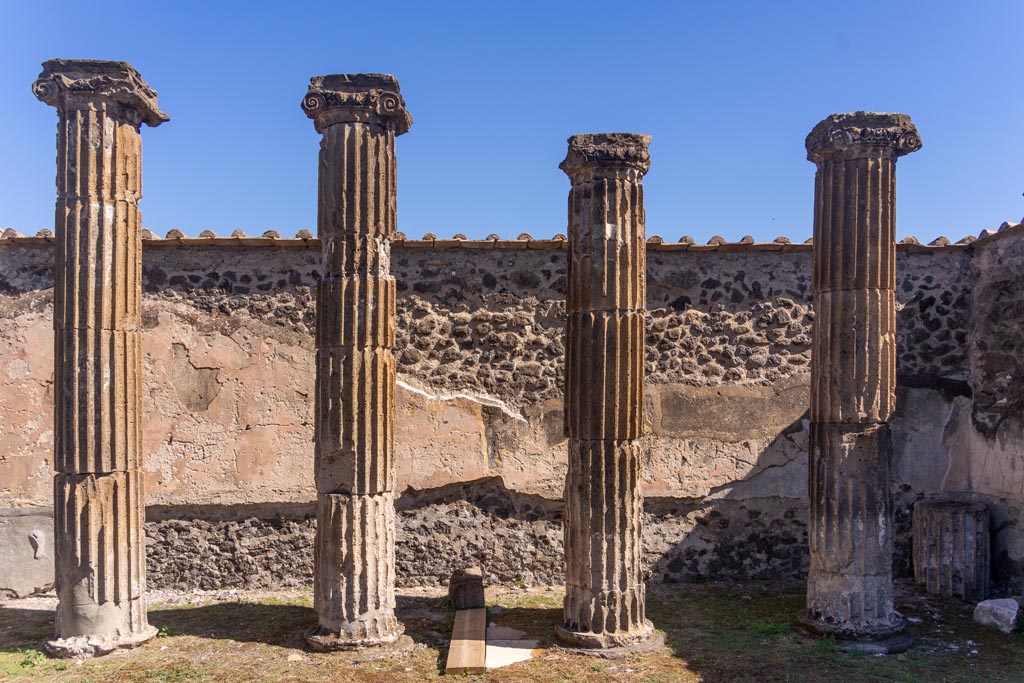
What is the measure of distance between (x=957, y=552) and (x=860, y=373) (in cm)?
279

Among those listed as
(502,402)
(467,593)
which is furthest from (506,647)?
(502,402)

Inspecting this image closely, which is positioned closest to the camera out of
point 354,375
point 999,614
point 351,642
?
point 351,642

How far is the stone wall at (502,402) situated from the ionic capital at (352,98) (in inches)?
79.7

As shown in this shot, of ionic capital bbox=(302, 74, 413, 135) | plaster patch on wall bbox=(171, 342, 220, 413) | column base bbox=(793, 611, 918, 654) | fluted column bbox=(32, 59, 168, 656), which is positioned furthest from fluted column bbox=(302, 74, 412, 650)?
column base bbox=(793, 611, 918, 654)

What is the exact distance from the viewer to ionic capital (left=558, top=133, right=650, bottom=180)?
257 inches

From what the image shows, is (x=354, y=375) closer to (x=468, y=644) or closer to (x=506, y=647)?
(x=468, y=644)

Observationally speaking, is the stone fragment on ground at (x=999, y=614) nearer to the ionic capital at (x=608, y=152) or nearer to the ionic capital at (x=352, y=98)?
the ionic capital at (x=608, y=152)

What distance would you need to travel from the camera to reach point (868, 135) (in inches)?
264

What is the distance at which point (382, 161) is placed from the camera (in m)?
6.57

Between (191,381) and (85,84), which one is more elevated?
(85,84)

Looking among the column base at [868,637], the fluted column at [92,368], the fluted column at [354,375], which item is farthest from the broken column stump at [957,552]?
the fluted column at [92,368]

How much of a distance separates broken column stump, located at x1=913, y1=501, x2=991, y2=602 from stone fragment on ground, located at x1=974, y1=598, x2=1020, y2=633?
0.61m

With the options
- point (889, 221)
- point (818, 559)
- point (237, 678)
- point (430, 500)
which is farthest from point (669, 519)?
point (237, 678)

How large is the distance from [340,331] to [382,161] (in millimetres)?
1410
